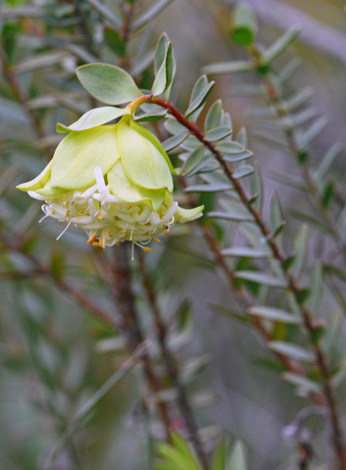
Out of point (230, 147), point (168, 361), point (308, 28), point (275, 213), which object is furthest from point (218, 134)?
point (308, 28)

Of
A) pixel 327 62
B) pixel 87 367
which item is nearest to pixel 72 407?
pixel 87 367

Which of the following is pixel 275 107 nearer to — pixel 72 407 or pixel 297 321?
pixel 297 321

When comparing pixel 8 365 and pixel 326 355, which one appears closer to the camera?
pixel 326 355

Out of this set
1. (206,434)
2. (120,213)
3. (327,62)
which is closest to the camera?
(120,213)

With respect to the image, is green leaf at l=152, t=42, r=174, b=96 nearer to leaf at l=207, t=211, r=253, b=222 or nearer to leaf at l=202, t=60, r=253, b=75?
leaf at l=207, t=211, r=253, b=222

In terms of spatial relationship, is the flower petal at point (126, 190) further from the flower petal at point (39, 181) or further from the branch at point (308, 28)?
the branch at point (308, 28)

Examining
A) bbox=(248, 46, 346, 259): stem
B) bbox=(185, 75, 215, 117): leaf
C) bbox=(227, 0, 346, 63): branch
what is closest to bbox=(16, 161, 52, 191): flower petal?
bbox=(185, 75, 215, 117): leaf
